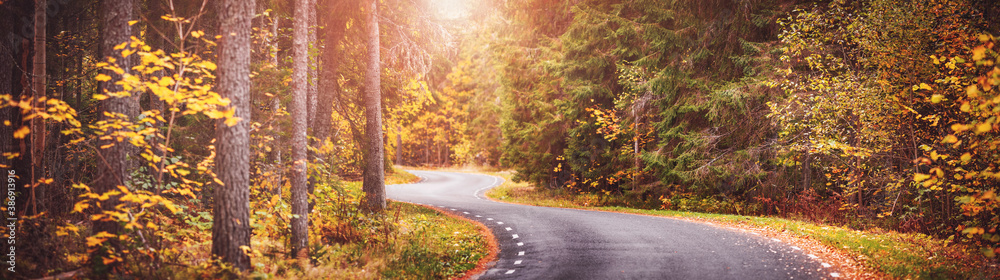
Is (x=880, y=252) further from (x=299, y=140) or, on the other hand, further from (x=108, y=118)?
(x=108, y=118)

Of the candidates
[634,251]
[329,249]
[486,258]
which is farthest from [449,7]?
[634,251]

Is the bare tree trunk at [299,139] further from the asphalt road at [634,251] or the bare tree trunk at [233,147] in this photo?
the asphalt road at [634,251]

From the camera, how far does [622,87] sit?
21.8 metres

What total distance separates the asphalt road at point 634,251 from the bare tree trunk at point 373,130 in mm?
3384

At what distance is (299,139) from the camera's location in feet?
28.5

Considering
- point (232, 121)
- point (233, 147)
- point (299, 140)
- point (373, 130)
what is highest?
point (373, 130)

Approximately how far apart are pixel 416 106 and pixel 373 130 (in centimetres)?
348

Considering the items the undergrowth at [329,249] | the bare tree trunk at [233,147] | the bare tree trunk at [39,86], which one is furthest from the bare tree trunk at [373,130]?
the bare tree trunk at [233,147]

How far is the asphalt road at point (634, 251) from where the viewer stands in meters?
8.26

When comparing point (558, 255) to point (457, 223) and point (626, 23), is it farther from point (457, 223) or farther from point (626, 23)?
point (626, 23)

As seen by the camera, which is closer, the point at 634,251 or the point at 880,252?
the point at 880,252

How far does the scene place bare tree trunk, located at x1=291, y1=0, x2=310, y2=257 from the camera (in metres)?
8.51

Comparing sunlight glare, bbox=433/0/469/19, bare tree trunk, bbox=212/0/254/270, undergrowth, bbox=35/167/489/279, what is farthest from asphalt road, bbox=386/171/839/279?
sunlight glare, bbox=433/0/469/19

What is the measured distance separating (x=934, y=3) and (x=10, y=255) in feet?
48.5
